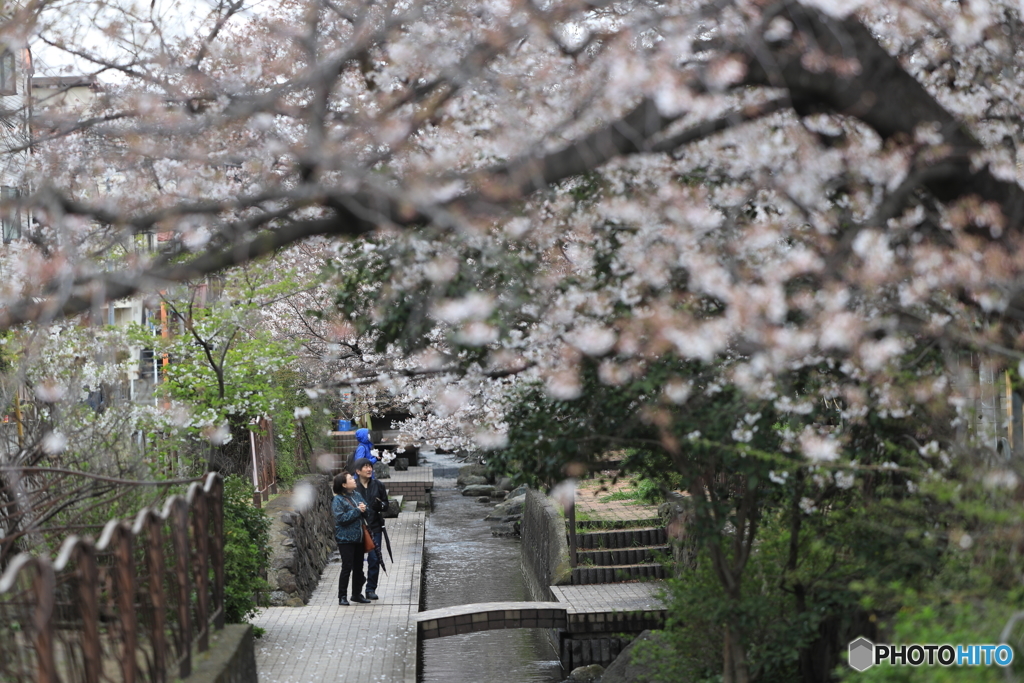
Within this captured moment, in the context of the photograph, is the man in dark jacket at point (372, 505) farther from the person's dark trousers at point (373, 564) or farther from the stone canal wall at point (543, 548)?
the stone canal wall at point (543, 548)

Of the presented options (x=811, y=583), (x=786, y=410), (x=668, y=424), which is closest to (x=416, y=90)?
(x=668, y=424)

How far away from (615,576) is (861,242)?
838 centimetres

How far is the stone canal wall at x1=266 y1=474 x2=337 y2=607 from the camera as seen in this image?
12555 millimetres

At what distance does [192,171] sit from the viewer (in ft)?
23.3

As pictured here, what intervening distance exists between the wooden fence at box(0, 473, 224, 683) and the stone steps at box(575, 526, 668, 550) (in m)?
7.55

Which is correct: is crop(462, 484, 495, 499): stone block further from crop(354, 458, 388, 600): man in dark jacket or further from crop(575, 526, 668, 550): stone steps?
crop(354, 458, 388, 600): man in dark jacket

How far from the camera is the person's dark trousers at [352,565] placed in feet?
38.3

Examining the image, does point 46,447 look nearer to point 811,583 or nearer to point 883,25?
point 811,583

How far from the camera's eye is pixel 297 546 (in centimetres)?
1366

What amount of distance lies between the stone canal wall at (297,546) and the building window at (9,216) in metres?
4.18

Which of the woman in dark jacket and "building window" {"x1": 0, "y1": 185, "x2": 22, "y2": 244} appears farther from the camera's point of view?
the woman in dark jacket

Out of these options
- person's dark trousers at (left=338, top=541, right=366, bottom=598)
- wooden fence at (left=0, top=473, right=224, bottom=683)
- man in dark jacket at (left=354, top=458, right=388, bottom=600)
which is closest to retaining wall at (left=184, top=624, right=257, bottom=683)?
wooden fence at (left=0, top=473, right=224, bottom=683)

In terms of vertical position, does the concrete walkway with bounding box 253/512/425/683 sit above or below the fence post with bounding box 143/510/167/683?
below

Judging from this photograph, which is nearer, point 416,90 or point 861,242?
point 861,242
